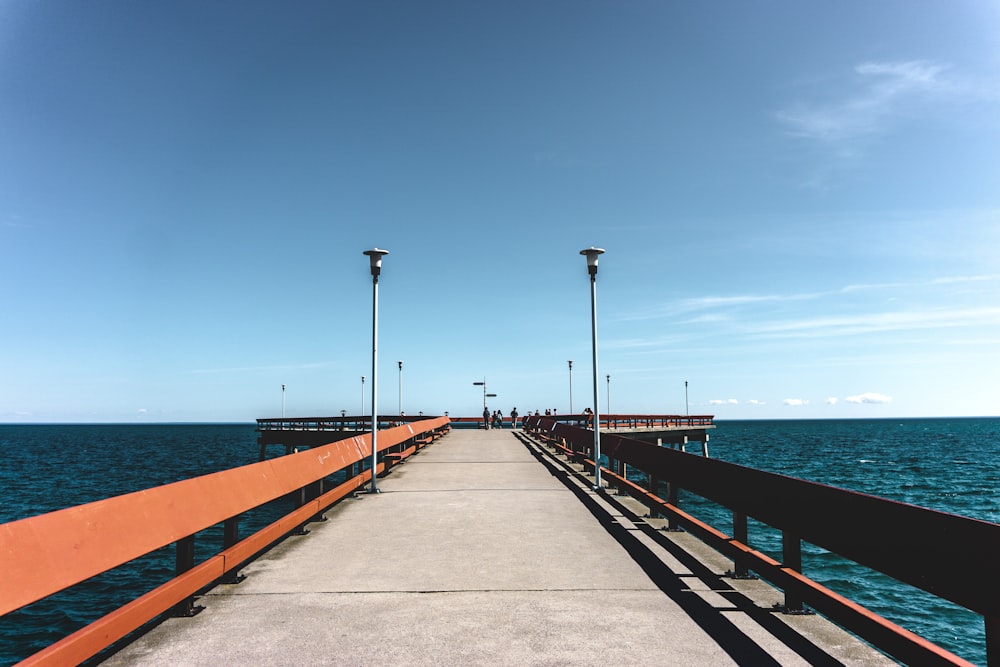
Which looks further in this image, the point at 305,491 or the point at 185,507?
the point at 305,491

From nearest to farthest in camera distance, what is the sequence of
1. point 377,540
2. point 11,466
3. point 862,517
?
point 862,517 → point 377,540 → point 11,466

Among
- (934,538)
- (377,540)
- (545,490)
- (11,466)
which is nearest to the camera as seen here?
(934,538)

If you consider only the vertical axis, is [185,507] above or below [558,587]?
above

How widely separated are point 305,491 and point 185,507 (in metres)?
3.57

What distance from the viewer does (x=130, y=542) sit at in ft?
14.2

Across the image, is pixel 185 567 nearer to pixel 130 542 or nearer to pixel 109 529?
pixel 130 542

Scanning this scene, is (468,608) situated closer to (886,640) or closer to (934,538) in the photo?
(886,640)

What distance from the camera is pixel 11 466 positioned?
177 feet

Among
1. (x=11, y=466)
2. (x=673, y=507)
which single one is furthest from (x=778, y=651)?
(x=11, y=466)

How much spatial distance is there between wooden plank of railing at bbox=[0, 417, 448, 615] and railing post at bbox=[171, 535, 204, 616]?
14cm

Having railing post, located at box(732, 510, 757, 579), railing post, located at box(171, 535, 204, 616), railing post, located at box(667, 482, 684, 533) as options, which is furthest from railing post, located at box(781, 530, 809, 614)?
railing post, located at box(171, 535, 204, 616)

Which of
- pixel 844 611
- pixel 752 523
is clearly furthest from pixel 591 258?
pixel 752 523

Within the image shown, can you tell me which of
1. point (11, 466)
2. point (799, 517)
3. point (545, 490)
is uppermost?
point (799, 517)

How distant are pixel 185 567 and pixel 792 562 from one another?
4.74 m
